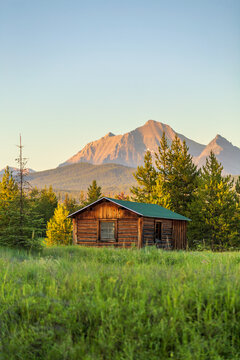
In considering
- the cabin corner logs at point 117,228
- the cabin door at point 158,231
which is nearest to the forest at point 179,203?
the cabin corner logs at point 117,228

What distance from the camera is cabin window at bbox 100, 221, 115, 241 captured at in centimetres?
2838

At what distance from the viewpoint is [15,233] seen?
1911cm

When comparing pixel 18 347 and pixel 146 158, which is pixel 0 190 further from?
pixel 18 347

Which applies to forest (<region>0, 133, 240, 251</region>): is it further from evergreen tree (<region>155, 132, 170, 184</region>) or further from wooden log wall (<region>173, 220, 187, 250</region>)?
wooden log wall (<region>173, 220, 187, 250</region>)

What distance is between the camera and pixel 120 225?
2791 centimetres

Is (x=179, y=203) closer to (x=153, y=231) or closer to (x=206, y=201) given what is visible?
(x=206, y=201)

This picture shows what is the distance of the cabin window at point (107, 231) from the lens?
28375mm

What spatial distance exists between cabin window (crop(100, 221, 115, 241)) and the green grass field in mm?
21305

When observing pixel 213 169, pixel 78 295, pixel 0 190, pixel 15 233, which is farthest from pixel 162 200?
pixel 78 295

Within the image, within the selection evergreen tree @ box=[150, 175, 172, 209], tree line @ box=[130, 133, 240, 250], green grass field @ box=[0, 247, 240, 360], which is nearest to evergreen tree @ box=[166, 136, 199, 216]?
tree line @ box=[130, 133, 240, 250]

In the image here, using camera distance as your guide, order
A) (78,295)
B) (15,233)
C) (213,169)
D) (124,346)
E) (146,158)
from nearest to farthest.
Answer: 1. (124,346)
2. (78,295)
3. (15,233)
4. (213,169)
5. (146,158)

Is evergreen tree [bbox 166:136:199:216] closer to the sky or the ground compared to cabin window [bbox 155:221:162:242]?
closer to the sky

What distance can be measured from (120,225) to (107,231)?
1.39 meters

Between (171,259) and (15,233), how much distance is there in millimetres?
9267
